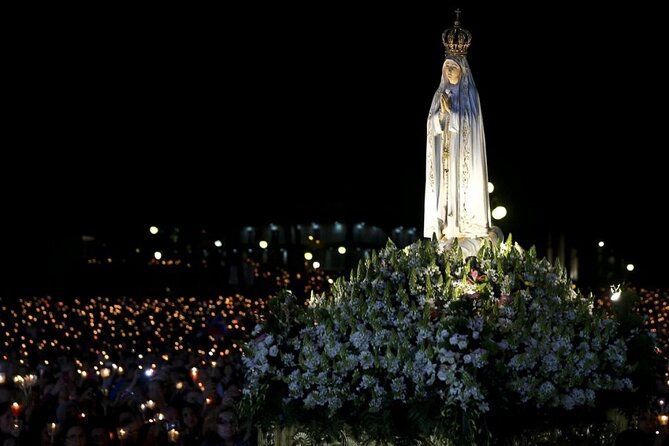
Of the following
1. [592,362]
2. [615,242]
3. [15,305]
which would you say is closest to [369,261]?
[592,362]

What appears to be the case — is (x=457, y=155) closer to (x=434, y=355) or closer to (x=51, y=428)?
(x=434, y=355)

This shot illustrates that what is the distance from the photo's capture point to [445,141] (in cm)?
1374

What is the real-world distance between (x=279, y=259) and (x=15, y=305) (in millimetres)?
43243

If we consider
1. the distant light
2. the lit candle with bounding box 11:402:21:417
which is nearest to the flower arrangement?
the lit candle with bounding box 11:402:21:417

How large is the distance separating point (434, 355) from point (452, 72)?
159 inches

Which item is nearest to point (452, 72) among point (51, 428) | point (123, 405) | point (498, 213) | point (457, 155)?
point (457, 155)

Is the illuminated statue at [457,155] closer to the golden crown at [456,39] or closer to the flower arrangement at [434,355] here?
the golden crown at [456,39]

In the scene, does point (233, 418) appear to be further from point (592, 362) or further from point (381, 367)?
point (592, 362)

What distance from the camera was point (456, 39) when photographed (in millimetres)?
13750

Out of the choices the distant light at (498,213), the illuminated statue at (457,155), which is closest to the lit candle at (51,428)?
the illuminated statue at (457,155)

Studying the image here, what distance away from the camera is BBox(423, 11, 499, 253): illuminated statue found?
13.6m

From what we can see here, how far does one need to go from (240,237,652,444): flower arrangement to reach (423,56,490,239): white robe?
5.46 ft

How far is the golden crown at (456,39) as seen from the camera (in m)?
13.7

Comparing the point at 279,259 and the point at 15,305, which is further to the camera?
the point at 279,259
